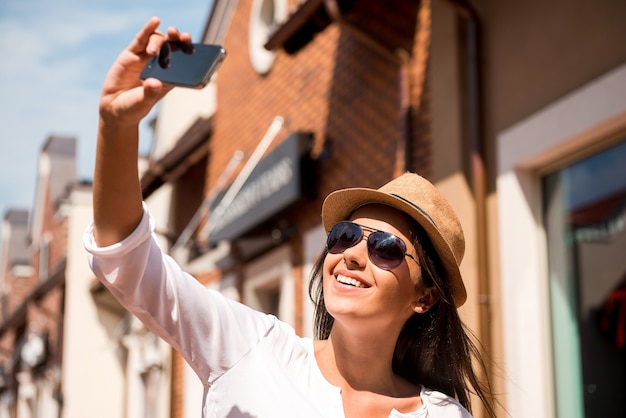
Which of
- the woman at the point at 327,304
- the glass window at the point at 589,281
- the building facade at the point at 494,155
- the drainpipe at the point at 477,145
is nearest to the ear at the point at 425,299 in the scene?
the woman at the point at 327,304

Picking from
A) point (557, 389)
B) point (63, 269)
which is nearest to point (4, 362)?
point (63, 269)

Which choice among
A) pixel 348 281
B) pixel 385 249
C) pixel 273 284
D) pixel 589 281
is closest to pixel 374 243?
pixel 385 249

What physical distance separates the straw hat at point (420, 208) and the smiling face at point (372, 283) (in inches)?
2.3

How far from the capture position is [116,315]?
63.9 ft

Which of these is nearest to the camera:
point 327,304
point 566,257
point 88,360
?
point 327,304

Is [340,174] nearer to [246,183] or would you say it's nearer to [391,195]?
[246,183]

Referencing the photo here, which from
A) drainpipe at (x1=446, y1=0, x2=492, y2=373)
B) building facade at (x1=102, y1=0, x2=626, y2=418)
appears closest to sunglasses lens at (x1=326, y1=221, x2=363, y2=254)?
building facade at (x1=102, y1=0, x2=626, y2=418)

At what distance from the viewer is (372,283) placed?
2.92 m

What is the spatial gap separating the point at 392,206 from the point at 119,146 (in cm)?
107

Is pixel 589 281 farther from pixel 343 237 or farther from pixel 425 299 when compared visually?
pixel 343 237

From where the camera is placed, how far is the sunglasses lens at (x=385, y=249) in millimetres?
2955

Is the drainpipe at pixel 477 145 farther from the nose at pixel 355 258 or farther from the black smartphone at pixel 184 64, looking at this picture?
the black smartphone at pixel 184 64

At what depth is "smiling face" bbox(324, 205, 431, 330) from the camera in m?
2.83

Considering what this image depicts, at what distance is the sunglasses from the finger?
905 millimetres
